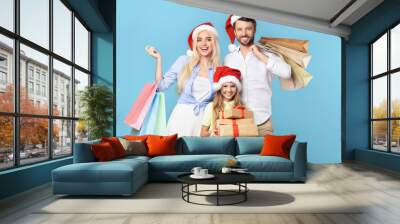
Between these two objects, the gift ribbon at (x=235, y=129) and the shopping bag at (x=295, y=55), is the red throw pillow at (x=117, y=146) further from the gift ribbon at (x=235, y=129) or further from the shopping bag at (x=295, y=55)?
the shopping bag at (x=295, y=55)

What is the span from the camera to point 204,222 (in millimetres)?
3543

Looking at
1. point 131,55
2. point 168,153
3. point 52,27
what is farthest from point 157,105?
point 52,27

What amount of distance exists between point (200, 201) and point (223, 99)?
4.19m

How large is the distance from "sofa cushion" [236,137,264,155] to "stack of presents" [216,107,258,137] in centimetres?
142

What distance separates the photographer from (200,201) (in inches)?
176

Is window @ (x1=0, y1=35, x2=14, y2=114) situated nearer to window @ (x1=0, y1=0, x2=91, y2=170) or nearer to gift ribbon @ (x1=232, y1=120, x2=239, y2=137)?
window @ (x1=0, y1=0, x2=91, y2=170)

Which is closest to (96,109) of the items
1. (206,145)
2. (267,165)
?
(206,145)

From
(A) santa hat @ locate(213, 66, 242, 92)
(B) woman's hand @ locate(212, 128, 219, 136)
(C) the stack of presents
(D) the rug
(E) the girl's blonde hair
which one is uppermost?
(A) santa hat @ locate(213, 66, 242, 92)

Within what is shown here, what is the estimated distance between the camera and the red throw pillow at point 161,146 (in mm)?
6430

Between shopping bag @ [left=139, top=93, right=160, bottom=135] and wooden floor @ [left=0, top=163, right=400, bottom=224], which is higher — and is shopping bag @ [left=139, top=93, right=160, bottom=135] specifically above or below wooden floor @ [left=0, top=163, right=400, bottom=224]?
above

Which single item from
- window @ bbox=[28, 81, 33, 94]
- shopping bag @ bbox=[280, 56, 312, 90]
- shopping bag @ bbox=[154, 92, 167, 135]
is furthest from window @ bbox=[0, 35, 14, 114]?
shopping bag @ bbox=[280, 56, 312, 90]

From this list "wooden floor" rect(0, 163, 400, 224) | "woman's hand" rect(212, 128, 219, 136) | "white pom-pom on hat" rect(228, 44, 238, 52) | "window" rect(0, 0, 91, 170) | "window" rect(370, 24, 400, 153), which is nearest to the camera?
"wooden floor" rect(0, 163, 400, 224)

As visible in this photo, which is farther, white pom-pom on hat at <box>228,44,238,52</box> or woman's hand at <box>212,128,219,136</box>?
white pom-pom on hat at <box>228,44,238,52</box>

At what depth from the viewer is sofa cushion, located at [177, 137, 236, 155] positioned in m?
6.61
